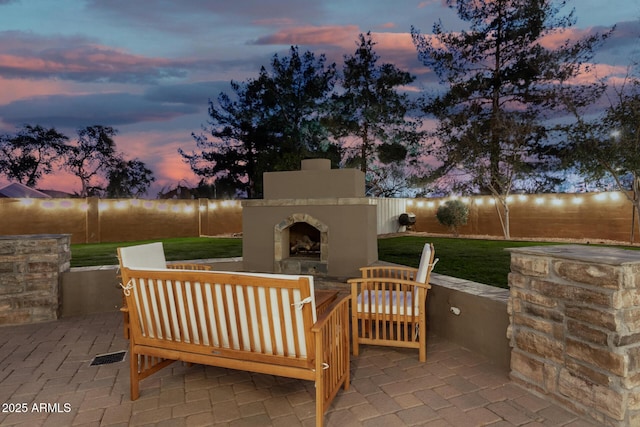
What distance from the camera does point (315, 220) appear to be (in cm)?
659

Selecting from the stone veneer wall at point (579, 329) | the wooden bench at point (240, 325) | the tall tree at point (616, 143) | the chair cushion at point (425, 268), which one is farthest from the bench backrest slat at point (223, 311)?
the tall tree at point (616, 143)

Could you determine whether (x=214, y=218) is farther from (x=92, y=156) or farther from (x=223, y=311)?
(x=223, y=311)

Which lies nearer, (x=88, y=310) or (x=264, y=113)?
(x=88, y=310)

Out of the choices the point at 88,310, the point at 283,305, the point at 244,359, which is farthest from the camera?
the point at 88,310

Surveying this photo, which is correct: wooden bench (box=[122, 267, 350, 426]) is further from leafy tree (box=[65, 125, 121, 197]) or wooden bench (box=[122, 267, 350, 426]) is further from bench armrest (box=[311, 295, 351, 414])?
leafy tree (box=[65, 125, 121, 197])

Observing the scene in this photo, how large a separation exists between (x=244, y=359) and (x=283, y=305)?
0.52m

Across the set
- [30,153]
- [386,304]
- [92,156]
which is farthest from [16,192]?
[386,304]

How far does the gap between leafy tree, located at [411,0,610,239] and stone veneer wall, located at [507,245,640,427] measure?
37.4ft

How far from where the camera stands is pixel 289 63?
17.7 metres

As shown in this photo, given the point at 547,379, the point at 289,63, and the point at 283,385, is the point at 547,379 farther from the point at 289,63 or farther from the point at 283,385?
the point at 289,63

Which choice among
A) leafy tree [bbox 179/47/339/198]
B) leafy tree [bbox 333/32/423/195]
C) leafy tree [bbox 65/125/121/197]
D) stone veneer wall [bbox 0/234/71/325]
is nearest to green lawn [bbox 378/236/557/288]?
stone veneer wall [bbox 0/234/71/325]

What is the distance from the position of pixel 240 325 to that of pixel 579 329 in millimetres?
2254

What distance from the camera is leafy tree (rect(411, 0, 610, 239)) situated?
12453 millimetres

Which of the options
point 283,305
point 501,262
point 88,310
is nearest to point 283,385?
point 283,305
